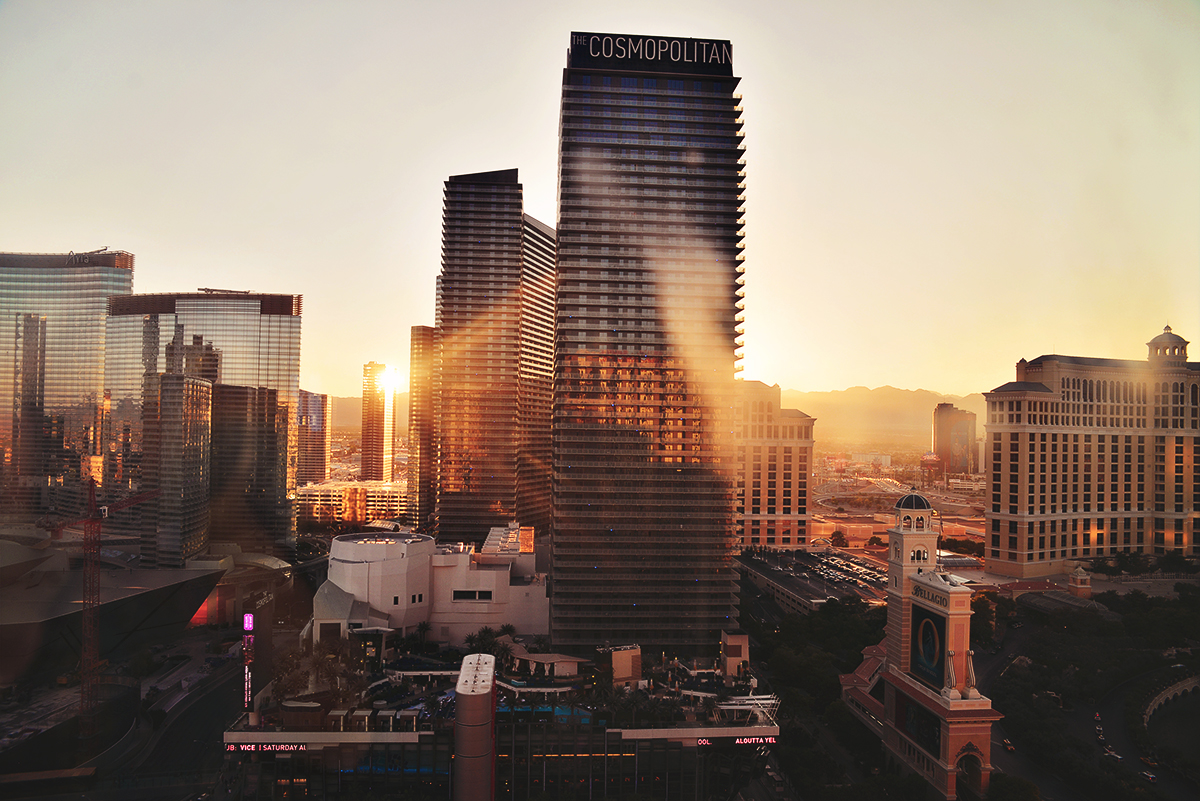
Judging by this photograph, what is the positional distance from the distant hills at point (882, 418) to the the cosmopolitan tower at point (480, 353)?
118 meters

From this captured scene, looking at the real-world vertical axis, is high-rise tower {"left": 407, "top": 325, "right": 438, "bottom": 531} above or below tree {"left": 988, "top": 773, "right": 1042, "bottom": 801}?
above

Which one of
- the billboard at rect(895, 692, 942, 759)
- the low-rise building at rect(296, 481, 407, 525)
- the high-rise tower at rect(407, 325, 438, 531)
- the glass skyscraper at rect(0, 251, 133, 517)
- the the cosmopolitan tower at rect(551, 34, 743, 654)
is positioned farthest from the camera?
the low-rise building at rect(296, 481, 407, 525)

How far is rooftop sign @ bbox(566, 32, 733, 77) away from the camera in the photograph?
54594 millimetres

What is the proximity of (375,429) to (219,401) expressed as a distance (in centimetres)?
9600

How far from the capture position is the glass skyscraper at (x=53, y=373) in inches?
3019

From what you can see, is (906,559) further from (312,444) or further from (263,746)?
(312,444)

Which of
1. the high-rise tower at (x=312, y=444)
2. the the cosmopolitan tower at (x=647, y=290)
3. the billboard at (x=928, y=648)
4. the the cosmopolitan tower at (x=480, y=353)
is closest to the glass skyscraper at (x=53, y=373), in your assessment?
the the cosmopolitan tower at (x=480, y=353)

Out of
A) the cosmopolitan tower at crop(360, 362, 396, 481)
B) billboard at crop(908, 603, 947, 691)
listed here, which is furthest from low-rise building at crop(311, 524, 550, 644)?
the cosmopolitan tower at crop(360, 362, 396, 481)

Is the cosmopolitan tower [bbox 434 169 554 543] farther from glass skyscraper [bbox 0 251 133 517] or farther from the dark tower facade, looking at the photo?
the dark tower facade

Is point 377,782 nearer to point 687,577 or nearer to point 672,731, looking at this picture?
point 672,731

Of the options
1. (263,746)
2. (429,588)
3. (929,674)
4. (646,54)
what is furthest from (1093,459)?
(263,746)

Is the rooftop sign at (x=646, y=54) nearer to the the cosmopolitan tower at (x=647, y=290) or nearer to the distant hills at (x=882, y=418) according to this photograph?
the the cosmopolitan tower at (x=647, y=290)

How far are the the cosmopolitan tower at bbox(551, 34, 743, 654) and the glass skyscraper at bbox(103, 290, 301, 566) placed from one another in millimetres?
52480

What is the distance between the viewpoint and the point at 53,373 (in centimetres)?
8494
